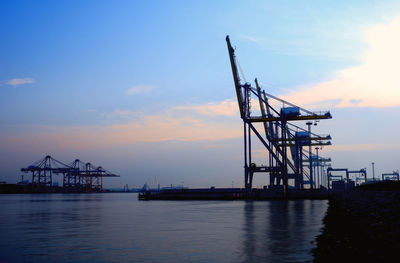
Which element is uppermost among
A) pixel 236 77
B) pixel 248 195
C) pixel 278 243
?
pixel 236 77

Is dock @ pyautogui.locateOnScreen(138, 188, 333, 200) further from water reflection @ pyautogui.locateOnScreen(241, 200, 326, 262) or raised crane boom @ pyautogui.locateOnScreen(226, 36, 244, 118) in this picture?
water reflection @ pyautogui.locateOnScreen(241, 200, 326, 262)

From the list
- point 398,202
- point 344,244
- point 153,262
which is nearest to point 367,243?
point 344,244

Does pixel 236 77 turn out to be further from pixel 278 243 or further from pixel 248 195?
pixel 278 243

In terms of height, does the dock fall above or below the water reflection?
below

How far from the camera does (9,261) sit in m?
16.6

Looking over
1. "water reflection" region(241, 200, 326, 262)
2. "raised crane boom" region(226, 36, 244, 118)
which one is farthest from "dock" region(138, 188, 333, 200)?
"water reflection" region(241, 200, 326, 262)

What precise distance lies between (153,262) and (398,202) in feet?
45.2

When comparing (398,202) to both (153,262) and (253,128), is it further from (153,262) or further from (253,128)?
(253,128)

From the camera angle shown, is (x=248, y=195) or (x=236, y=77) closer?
(x=236, y=77)

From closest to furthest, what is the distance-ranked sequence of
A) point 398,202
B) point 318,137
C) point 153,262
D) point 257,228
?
point 153,262 → point 398,202 → point 257,228 → point 318,137

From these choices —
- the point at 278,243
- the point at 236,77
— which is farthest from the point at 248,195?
the point at 278,243

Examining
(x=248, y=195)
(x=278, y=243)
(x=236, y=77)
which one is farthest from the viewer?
(x=248, y=195)

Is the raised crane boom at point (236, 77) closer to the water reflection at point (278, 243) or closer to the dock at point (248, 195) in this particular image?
the dock at point (248, 195)

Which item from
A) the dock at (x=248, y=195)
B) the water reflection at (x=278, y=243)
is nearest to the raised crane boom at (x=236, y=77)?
the dock at (x=248, y=195)
